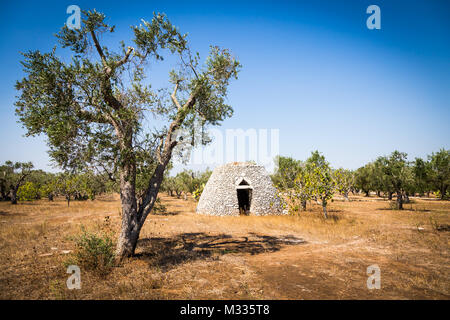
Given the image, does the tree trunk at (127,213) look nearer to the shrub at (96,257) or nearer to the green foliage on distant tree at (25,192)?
the shrub at (96,257)

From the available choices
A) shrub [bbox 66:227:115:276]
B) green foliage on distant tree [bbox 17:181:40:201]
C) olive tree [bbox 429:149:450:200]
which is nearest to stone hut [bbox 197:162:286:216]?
shrub [bbox 66:227:115:276]

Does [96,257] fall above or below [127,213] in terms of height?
below

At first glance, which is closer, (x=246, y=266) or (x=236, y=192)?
(x=246, y=266)

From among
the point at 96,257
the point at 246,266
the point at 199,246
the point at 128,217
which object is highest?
the point at 128,217

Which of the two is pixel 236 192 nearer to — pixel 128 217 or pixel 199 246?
pixel 199 246

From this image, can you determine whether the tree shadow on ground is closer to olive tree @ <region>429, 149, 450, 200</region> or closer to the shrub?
the shrub

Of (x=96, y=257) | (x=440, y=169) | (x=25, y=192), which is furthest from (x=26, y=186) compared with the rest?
(x=440, y=169)

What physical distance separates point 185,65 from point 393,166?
28.9m

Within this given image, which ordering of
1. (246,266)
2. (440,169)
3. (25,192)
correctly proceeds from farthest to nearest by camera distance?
1. (25,192)
2. (440,169)
3. (246,266)

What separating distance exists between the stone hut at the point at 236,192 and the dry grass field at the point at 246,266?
7150 mm

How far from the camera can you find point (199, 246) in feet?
34.7

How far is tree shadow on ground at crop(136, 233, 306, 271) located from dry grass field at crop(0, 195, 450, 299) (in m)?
0.05

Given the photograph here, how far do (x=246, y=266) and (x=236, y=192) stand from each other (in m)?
14.0

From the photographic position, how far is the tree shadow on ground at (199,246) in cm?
845
